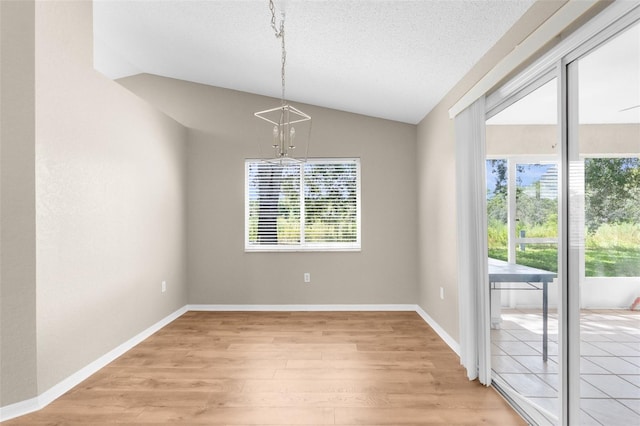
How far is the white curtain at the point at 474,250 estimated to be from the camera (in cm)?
278

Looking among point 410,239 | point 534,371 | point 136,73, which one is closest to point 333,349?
point 534,371

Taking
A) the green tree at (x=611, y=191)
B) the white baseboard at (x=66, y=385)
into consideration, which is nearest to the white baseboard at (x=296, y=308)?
the white baseboard at (x=66, y=385)

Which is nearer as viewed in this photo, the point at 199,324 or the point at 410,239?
the point at 199,324

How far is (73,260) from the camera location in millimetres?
2781

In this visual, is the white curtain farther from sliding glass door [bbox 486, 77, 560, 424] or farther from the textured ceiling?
the textured ceiling

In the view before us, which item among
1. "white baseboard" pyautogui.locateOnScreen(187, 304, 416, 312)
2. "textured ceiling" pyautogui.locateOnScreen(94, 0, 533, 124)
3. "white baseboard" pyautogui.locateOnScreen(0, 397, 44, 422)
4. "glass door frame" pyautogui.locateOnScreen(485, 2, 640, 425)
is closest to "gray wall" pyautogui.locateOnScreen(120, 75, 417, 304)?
"white baseboard" pyautogui.locateOnScreen(187, 304, 416, 312)

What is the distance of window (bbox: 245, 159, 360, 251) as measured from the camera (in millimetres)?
5125

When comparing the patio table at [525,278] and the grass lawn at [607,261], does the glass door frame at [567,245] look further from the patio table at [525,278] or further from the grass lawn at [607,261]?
the patio table at [525,278]

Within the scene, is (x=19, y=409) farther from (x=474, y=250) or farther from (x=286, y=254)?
(x=474, y=250)

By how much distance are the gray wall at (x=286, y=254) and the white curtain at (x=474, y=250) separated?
1.98m

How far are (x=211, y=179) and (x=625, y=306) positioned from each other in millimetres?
4658

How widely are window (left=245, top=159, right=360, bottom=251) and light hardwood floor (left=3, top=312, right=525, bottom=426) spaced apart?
141cm

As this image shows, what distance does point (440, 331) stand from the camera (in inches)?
155

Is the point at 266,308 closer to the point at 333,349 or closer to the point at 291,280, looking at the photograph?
the point at 291,280
